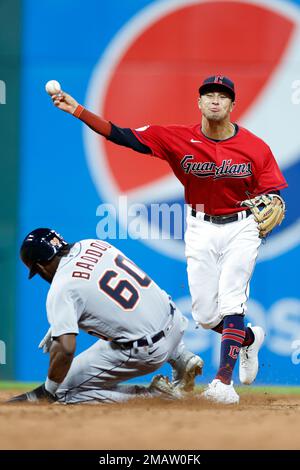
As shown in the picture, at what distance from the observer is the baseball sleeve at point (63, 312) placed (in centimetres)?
454

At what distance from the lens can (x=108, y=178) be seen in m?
6.77

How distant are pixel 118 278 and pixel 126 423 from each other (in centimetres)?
89

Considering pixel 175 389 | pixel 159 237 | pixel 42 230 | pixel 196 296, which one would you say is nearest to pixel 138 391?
pixel 175 389

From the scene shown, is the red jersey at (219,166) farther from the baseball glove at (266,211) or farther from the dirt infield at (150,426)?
the dirt infield at (150,426)

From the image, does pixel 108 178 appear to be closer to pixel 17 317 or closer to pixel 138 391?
pixel 17 317

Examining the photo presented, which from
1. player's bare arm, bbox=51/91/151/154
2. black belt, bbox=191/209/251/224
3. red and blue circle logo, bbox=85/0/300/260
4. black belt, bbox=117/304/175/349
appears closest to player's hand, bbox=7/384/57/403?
black belt, bbox=117/304/175/349

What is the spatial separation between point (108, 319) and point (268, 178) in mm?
1258

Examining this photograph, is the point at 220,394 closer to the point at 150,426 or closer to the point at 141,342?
the point at 141,342

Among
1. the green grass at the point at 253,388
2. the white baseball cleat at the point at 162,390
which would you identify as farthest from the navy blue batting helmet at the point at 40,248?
the green grass at the point at 253,388

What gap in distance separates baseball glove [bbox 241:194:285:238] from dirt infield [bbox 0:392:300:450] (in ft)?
3.15

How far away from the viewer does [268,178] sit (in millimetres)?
5332

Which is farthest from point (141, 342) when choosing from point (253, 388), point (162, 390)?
point (253, 388)

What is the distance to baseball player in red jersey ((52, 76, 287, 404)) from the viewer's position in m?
5.25

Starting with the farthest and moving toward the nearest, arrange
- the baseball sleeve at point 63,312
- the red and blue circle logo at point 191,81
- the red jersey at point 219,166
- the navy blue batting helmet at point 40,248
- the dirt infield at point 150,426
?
the red and blue circle logo at point 191,81 < the red jersey at point 219,166 < the navy blue batting helmet at point 40,248 < the baseball sleeve at point 63,312 < the dirt infield at point 150,426
